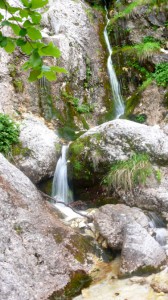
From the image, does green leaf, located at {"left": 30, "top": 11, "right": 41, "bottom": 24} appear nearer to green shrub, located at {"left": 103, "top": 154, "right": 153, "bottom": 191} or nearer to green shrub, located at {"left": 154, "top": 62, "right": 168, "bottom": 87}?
green shrub, located at {"left": 103, "top": 154, "right": 153, "bottom": 191}

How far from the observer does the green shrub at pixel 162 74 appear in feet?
31.6

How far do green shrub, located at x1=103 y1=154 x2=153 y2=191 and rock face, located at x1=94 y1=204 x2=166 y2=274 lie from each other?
856 mm

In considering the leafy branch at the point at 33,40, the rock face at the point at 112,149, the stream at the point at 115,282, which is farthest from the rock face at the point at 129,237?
the leafy branch at the point at 33,40

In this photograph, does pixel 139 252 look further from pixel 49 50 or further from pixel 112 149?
pixel 49 50

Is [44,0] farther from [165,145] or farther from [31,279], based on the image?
[165,145]

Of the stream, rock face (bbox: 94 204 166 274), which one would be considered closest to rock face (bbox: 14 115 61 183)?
the stream

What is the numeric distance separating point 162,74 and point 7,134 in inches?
197

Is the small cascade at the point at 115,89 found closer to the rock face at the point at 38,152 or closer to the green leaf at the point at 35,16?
the rock face at the point at 38,152

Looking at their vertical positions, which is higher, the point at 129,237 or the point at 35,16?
the point at 35,16

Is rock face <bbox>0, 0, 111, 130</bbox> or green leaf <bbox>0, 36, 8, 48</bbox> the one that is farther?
rock face <bbox>0, 0, 111, 130</bbox>

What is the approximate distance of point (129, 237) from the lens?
514cm

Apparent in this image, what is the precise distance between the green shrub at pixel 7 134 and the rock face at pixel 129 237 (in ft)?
8.18

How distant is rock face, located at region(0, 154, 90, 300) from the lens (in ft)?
14.3

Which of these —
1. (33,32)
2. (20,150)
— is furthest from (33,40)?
(20,150)
